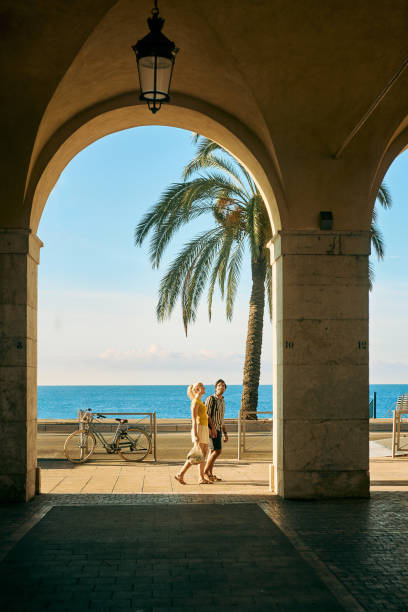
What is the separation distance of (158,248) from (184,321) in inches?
91.4

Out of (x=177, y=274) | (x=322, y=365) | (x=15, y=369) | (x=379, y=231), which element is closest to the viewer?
(x=15, y=369)

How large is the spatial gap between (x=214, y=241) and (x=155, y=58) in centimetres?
1391

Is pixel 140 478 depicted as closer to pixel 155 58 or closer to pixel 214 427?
pixel 214 427

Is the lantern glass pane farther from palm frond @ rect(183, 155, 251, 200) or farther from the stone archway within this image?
palm frond @ rect(183, 155, 251, 200)

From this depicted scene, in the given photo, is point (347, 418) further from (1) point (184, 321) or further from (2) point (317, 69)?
(1) point (184, 321)

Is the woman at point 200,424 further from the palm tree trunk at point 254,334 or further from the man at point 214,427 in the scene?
the palm tree trunk at point 254,334

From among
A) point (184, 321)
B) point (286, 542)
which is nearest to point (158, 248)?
point (184, 321)

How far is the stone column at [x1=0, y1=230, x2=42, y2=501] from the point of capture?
28.7 ft

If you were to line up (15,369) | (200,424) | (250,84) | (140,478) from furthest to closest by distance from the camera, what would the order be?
1. (140,478)
2. (200,424)
3. (15,369)
4. (250,84)

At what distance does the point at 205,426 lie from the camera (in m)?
10.7

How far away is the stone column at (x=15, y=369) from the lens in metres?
8.75

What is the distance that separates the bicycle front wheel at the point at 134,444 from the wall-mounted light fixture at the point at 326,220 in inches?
247

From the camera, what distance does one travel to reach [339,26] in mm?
7949

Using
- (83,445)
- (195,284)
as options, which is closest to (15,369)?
(83,445)
